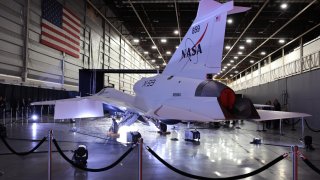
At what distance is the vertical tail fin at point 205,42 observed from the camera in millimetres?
7074

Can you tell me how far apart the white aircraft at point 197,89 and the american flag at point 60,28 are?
1208cm

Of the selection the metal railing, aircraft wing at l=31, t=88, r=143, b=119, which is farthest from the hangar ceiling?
aircraft wing at l=31, t=88, r=143, b=119

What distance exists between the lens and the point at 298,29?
86.8 ft

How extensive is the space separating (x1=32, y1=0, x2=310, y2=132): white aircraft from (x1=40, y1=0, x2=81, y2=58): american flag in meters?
12.1

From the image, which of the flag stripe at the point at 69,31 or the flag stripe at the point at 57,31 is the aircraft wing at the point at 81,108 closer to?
the flag stripe at the point at 57,31

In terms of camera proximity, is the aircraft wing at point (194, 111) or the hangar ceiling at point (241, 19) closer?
the aircraft wing at point (194, 111)

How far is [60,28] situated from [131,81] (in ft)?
68.3

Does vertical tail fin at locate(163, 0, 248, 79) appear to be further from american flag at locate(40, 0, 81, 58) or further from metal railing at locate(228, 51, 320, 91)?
metal railing at locate(228, 51, 320, 91)

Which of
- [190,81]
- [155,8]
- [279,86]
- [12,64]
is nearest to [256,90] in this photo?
[279,86]

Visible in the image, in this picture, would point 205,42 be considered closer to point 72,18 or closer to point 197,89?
point 197,89

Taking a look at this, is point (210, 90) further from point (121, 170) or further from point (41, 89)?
point (41, 89)

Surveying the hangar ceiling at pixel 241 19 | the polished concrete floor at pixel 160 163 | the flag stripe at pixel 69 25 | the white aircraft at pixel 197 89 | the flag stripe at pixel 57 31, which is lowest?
the polished concrete floor at pixel 160 163

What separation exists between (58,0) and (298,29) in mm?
19984

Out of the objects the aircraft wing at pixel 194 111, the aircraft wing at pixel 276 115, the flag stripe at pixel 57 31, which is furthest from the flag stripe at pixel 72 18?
the aircraft wing at pixel 276 115
